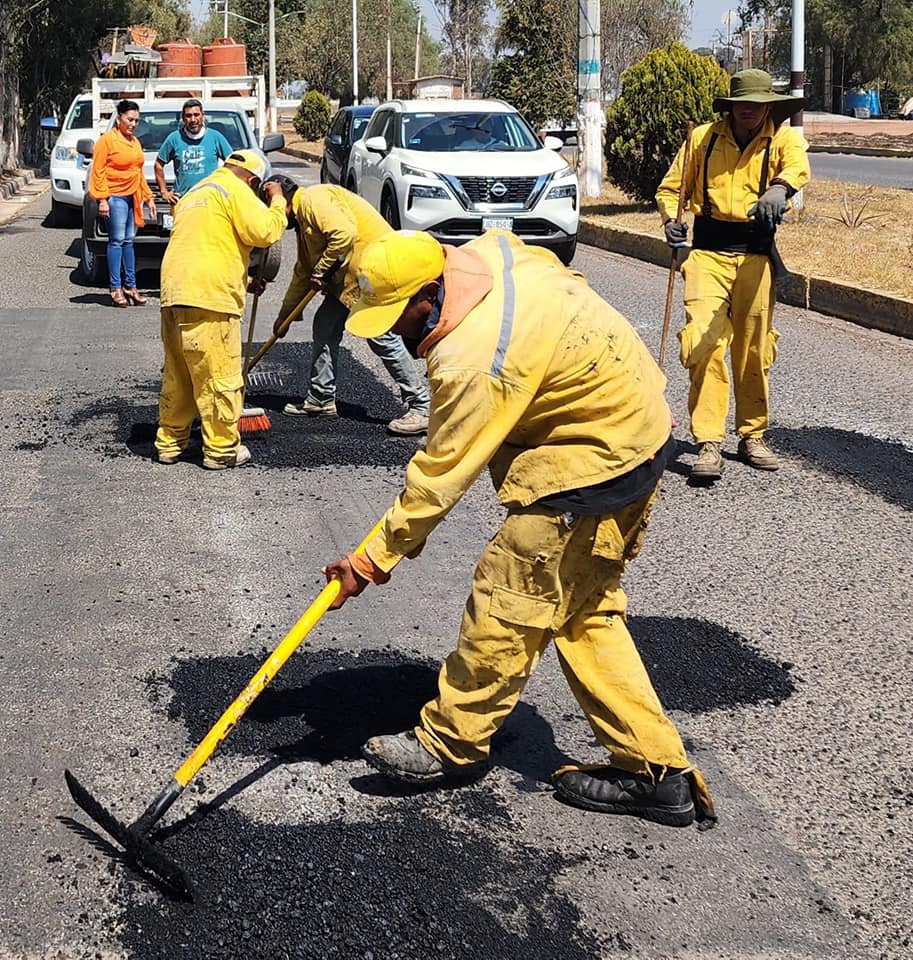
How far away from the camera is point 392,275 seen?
3248 mm

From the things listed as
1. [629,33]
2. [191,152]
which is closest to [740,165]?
[191,152]

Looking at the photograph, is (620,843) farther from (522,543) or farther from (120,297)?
(120,297)

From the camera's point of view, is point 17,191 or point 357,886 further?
point 17,191

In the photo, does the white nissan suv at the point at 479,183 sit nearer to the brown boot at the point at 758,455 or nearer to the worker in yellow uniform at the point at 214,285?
the brown boot at the point at 758,455

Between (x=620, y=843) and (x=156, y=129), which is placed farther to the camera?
(x=156, y=129)

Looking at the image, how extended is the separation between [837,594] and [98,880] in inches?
128

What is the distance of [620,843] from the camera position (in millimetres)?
3578

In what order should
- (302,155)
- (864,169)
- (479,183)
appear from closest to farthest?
1. (479,183)
2. (864,169)
3. (302,155)

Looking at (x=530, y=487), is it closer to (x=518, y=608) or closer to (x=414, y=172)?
(x=518, y=608)

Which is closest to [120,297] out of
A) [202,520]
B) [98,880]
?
[202,520]

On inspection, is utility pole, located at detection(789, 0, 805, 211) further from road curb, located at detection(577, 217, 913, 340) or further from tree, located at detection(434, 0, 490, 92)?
tree, located at detection(434, 0, 490, 92)

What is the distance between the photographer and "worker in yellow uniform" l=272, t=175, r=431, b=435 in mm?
7094

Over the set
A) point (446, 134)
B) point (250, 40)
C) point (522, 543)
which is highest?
point (250, 40)

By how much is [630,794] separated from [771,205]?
3811 mm
